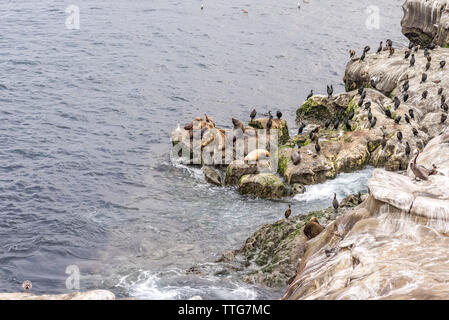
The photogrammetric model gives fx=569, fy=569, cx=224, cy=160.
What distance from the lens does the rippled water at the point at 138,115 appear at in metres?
23.1

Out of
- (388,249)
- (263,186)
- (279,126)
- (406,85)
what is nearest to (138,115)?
(279,126)

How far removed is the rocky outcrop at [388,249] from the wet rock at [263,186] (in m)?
9.58

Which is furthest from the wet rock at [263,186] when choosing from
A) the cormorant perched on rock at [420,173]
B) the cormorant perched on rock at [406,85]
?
the cormorant perched on rock at [406,85]

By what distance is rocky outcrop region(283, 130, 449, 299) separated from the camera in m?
13.3

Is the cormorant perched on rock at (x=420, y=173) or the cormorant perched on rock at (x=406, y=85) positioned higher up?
the cormorant perched on rock at (x=406, y=85)

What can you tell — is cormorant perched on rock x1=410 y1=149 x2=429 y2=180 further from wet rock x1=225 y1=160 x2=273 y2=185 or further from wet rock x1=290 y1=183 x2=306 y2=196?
wet rock x1=225 y1=160 x2=273 y2=185

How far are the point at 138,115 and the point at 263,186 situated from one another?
13.5 metres

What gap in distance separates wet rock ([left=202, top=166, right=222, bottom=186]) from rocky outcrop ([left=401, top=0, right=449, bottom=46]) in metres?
23.0

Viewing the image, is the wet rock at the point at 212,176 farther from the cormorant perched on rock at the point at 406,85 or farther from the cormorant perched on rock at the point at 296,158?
the cormorant perched on rock at the point at 406,85

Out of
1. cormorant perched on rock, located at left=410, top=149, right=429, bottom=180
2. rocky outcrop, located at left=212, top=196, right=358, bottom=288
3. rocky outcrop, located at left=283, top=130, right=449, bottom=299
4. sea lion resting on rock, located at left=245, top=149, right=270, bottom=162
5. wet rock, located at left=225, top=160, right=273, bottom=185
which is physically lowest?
rocky outcrop, located at left=212, top=196, right=358, bottom=288

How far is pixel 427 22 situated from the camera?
149 feet

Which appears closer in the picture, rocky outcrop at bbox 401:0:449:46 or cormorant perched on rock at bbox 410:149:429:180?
cormorant perched on rock at bbox 410:149:429:180

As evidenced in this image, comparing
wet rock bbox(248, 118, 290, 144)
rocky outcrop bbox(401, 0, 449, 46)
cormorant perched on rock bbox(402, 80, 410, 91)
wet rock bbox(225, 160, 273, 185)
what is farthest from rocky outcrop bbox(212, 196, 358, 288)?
rocky outcrop bbox(401, 0, 449, 46)

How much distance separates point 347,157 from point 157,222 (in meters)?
10.6
